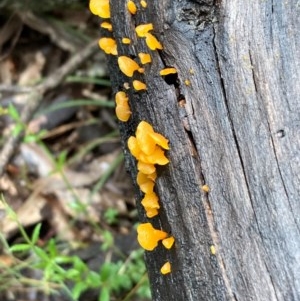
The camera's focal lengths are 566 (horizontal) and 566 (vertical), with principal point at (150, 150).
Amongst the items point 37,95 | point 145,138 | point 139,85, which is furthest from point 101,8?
point 37,95

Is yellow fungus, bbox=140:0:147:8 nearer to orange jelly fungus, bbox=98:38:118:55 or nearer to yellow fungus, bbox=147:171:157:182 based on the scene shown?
orange jelly fungus, bbox=98:38:118:55

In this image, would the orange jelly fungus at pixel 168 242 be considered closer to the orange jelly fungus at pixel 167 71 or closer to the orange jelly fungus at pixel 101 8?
the orange jelly fungus at pixel 167 71

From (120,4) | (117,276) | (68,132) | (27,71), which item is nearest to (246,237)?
(120,4)

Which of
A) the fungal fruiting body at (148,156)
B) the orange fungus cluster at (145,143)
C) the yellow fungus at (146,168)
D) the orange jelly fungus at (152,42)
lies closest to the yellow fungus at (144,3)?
the orange fungus cluster at (145,143)

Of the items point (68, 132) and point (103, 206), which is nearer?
point (103, 206)

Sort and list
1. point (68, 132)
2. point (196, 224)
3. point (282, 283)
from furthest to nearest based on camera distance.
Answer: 1. point (68, 132)
2. point (196, 224)
3. point (282, 283)

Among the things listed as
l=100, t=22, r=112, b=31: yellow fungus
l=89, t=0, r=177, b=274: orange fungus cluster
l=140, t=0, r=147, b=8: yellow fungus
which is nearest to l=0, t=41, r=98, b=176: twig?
l=100, t=22, r=112, b=31: yellow fungus

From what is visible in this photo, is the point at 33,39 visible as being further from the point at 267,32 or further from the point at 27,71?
the point at 267,32
